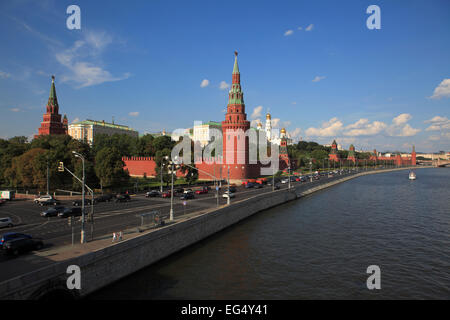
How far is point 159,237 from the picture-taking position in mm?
23984

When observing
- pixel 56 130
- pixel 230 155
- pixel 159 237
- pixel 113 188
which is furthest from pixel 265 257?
pixel 56 130

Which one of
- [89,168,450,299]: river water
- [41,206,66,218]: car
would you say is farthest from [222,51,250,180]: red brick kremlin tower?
[41,206,66,218]: car

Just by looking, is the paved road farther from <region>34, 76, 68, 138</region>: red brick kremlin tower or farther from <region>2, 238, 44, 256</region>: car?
<region>34, 76, 68, 138</region>: red brick kremlin tower

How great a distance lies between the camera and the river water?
762 inches

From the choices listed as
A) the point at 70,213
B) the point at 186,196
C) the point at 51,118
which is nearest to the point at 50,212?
the point at 70,213

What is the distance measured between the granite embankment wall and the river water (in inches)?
29.4

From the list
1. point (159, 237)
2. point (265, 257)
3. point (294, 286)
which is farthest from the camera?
point (265, 257)

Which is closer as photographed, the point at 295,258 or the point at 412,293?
the point at 412,293

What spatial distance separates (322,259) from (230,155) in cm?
4863

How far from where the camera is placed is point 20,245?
1889cm

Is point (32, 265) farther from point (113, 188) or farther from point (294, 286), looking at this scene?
point (113, 188)

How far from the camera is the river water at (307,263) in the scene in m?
19.3

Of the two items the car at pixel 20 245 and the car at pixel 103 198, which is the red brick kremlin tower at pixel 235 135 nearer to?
the car at pixel 103 198

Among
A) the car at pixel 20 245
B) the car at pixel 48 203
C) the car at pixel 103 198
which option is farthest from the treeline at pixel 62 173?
the car at pixel 20 245
